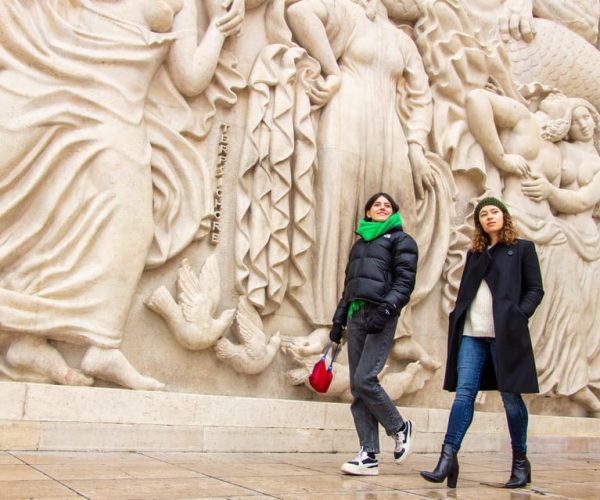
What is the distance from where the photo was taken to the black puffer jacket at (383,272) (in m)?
4.04

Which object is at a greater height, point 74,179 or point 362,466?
point 74,179

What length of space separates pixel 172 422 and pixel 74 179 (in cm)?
168

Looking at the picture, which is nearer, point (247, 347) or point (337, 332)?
point (337, 332)

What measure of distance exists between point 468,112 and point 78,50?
402 cm

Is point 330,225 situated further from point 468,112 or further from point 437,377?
point 468,112

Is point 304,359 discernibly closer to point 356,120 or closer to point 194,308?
point 194,308

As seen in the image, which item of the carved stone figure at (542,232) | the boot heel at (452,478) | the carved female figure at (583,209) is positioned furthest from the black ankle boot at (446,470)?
the carved female figure at (583,209)

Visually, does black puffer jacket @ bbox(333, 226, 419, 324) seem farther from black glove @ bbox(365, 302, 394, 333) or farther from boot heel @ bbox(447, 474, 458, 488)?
boot heel @ bbox(447, 474, 458, 488)

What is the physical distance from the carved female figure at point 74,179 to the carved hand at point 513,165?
12.7ft

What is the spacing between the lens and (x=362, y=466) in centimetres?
400

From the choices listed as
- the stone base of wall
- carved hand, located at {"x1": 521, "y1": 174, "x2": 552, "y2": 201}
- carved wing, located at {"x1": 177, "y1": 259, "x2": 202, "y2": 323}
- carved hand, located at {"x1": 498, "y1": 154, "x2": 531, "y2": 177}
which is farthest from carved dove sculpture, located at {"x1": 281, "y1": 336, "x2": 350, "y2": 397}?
carved hand, located at {"x1": 521, "y1": 174, "x2": 552, "y2": 201}

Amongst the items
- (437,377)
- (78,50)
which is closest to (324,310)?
(437,377)

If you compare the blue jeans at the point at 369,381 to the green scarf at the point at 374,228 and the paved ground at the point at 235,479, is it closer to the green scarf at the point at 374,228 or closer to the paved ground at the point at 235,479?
the green scarf at the point at 374,228

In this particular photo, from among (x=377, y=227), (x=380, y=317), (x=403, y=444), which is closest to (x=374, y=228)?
(x=377, y=227)
